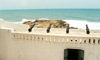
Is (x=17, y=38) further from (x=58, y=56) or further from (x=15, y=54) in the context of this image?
(x=58, y=56)

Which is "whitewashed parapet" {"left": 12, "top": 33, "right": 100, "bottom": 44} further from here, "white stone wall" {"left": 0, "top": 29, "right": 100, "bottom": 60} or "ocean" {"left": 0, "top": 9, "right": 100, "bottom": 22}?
"ocean" {"left": 0, "top": 9, "right": 100, "bottom": 22}

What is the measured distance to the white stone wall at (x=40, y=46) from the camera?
5301 millimetres

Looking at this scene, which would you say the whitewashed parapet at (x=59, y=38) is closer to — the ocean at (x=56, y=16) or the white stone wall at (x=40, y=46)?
the white stone wall at (x=40, y=46)

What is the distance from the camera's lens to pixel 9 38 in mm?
5930

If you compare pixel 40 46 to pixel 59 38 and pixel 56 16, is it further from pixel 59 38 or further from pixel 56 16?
pixel 56 16

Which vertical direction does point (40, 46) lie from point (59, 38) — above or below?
below

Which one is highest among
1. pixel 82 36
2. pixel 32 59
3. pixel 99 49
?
pixel 82 36

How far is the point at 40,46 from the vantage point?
5.71 meters

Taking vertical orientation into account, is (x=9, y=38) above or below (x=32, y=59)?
above

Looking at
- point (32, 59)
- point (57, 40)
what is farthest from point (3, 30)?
point (57, 40)

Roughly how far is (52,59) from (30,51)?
85 centimetres

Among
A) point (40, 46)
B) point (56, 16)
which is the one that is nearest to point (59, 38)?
point (40, 46)

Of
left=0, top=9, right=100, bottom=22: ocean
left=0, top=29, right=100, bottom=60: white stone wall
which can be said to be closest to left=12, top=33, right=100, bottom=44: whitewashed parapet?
left=0, top=29, right=100, bottom=60: white stone wall

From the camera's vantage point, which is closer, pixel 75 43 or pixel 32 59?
pixel 75 43
